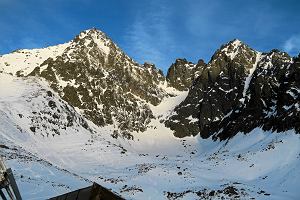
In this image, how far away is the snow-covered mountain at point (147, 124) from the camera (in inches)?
2040

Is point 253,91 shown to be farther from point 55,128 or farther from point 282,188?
point 282,188

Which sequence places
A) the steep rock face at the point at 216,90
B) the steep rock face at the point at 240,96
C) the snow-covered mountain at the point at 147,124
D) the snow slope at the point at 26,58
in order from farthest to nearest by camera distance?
the snow slope at the point at 26,58 → the steep rock face at the point at 216,90 → the steep rock face at the point at 240,96 → the snow-covered mountain at the point at 147,124

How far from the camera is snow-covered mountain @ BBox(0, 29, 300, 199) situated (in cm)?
5181

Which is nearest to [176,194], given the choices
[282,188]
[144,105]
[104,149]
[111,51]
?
[282,188]

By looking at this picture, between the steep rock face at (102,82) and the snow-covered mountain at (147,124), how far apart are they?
419 millimetres

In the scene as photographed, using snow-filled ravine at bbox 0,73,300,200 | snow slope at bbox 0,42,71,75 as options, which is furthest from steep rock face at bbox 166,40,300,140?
snow slope at bbox 0,42,71,75

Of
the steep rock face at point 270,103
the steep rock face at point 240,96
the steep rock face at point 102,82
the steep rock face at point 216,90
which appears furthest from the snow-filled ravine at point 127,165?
the steep rock face at point 102,82

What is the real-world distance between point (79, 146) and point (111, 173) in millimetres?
23452

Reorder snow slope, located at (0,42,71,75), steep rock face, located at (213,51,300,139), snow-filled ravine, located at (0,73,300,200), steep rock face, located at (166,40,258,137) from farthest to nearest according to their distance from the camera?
1. snow slope, located at (0,42,71,75)
2. steep rock face, located at (166,40,258,137)
3. steep rock face, located at (213,51,300,139)
4. snow-filled ravine, located at (0,73,300,200)

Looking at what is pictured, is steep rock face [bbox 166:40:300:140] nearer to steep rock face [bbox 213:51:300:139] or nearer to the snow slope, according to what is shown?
steep rock face [bbox 213:51:300:139]

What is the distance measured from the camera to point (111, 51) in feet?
584

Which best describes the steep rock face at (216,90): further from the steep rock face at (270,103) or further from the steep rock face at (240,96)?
the steep rock face at (270,103)

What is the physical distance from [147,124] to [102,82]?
861 inches

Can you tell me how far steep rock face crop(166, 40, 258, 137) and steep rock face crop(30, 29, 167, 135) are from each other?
14.1 meters
